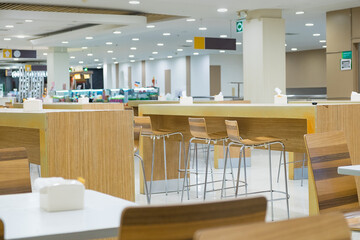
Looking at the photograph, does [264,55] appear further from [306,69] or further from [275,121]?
[306,69]

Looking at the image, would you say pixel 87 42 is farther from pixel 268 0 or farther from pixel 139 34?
pixel 268 0

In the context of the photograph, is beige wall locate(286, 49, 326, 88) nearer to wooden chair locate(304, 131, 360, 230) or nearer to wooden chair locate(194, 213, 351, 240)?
wooden chair locate(304, 131, 360, 230)

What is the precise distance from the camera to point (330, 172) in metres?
2.86

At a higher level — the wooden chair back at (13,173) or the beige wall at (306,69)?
the beige wall at (306,69)

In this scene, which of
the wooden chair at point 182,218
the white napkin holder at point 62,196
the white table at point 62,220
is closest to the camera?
the wooden chair at point 182,218

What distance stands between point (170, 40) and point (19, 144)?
12.9 meters

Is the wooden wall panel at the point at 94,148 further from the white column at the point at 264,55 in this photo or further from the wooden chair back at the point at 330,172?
the white column at the point at 264,55

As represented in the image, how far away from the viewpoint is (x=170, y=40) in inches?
677

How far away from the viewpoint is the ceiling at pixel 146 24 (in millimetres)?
10312

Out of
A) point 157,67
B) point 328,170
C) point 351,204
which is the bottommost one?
point 351,204

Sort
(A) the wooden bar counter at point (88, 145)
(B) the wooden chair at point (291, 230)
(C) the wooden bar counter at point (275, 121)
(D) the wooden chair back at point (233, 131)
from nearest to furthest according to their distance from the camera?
1. (B) the wooden chair at point (291, 230)
2. (A) the wooden bar counter at point (88, 145)
3. (C) the wooden bar counter at point (275, 121)
4. (D) the wooden chair back at point (233, 131)

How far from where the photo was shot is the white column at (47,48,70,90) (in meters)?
18.5

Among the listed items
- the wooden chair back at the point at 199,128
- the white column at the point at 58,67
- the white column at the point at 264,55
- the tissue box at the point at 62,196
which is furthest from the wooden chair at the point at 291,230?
the white column at the point at 58,67

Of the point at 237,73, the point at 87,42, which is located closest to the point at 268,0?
the point at 87,42
